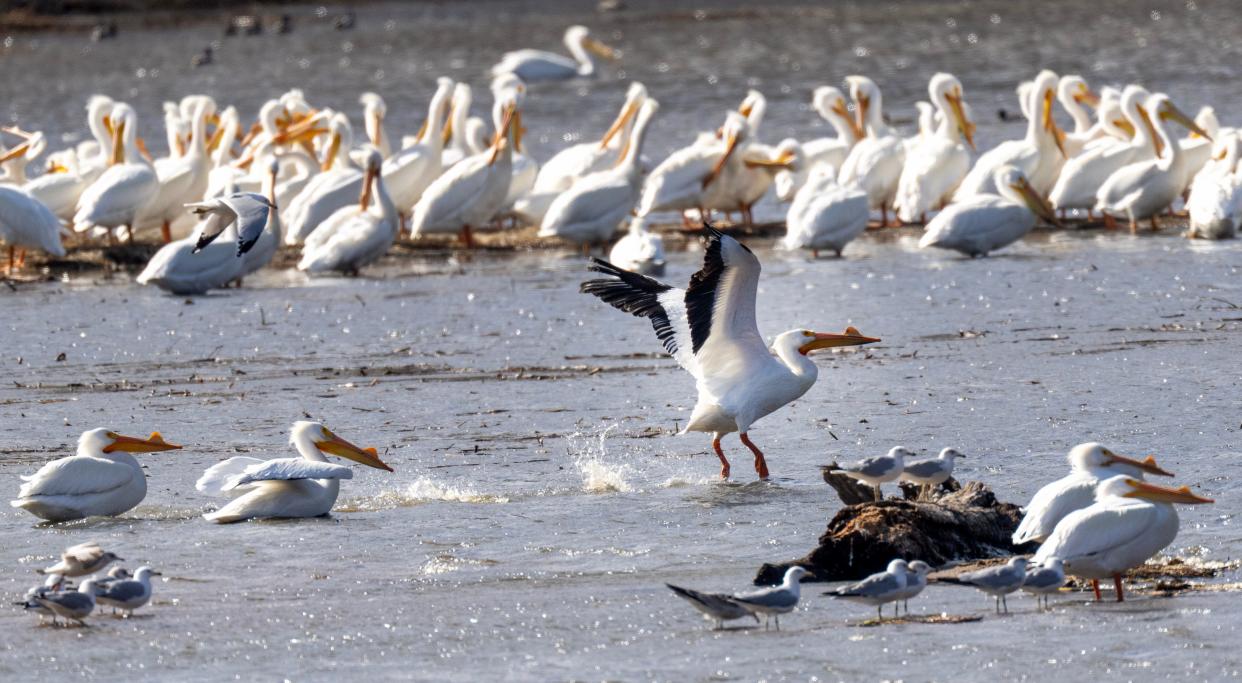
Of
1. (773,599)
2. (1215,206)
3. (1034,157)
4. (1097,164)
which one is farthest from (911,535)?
(1034,157)

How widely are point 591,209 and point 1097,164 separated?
A: 13.7 feet

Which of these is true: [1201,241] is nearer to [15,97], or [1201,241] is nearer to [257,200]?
[257,200]

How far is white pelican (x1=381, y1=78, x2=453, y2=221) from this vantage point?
17547 millimetres

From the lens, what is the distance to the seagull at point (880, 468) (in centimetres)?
678

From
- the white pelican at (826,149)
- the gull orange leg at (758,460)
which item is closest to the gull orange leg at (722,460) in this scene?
the gull orange leg at (758,460)

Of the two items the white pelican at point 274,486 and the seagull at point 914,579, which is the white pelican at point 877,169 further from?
the seagull at point 914,579

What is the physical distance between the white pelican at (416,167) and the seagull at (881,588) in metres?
12.2

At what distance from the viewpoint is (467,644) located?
564 cm

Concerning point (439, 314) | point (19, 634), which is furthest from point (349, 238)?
point (19, 634)

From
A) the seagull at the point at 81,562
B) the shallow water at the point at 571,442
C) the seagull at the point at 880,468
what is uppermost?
the seagull at the point at 880,468

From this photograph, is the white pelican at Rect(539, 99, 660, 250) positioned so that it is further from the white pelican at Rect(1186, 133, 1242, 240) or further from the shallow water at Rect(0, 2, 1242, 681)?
the white pelican at Rect(1186, 133, 1242, 240)

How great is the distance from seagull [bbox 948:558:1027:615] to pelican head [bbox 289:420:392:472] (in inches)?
106

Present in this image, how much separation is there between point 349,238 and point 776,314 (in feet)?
13.2

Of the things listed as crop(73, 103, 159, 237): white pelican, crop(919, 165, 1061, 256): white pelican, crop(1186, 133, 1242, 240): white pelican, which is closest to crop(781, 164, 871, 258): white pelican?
crop(919, 165, 1061, 256): white pelican
